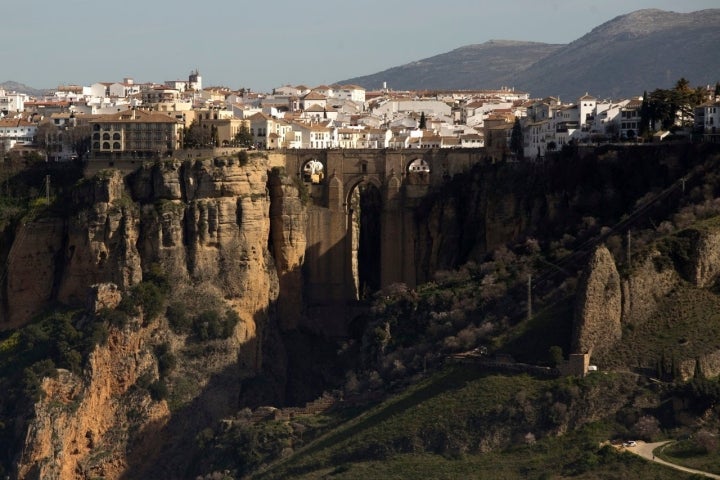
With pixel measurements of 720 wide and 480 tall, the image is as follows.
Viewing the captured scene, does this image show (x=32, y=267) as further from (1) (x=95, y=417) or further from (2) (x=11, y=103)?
(2) (x=11, y=103)

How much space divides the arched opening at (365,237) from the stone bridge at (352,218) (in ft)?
0.12

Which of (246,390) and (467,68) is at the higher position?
(467,68)

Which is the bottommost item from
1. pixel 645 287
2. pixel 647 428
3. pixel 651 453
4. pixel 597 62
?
pixel 651 453

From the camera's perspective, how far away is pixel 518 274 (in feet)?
202

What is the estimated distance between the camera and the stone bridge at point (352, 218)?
233 feet

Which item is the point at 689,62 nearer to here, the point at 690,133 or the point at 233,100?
the point at 233,100

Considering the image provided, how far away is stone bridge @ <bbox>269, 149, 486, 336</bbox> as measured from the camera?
233 ft

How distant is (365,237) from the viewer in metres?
74.1

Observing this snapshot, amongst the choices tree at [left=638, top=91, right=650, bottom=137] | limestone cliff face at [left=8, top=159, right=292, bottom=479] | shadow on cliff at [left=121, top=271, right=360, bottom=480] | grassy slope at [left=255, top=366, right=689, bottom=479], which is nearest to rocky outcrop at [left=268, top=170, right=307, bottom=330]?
limestone cliff face at [left=8, top=159, right=292, bottom=479]

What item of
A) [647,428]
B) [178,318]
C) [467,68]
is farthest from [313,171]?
[467,68]

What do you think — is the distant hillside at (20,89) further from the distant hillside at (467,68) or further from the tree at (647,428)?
the tree at (647,428)

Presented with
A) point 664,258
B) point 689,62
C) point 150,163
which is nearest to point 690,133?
point 664,258

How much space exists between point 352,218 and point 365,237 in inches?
80.2

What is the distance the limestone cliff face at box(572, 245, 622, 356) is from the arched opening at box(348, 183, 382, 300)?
1793 cm
